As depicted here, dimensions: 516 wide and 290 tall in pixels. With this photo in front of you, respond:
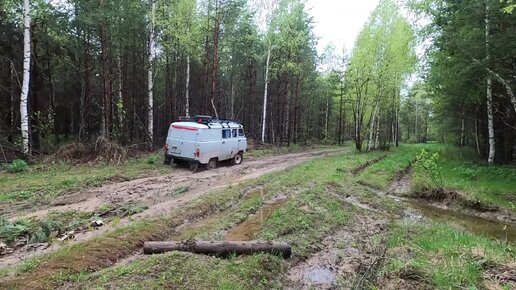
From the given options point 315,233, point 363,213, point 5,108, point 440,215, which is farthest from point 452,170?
point 5,108

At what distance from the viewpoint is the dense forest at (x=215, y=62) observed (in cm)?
1493

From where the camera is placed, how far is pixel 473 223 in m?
10.1

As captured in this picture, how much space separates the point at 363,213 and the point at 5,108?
26872 mm

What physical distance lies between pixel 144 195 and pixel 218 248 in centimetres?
515

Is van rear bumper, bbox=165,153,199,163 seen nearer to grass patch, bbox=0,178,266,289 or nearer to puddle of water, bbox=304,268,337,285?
grass patch, bbox=0,178,266,289

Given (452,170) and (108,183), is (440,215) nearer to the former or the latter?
(452,170)

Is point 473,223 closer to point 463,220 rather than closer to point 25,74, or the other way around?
point 463,220

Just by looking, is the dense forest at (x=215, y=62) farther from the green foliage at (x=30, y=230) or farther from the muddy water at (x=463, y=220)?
the green foliage at (x=30, y=230)

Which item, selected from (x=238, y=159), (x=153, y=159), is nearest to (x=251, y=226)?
(x=153, y=159)

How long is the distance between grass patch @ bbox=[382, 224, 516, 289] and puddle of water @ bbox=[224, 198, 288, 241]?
111 inches

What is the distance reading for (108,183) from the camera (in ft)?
38.7

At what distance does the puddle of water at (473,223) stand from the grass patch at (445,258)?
200 cm

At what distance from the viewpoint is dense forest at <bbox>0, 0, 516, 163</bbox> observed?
14930 mm

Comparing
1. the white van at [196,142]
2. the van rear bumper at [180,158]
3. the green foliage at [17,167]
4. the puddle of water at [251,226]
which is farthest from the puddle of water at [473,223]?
the green foliage at [17,167]
